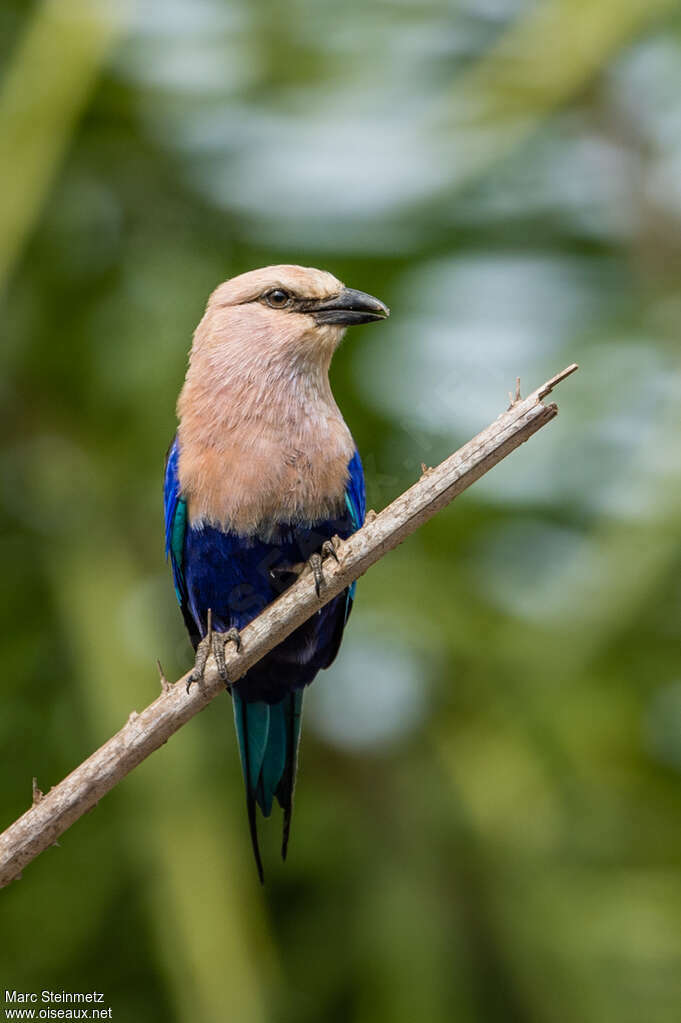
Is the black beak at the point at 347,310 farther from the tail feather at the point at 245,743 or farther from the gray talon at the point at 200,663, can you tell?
the tail feather at the point at 245,743

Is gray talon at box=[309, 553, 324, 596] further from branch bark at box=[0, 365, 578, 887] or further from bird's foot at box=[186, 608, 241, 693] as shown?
bird's foot at box=[186, 608, 241, 693]

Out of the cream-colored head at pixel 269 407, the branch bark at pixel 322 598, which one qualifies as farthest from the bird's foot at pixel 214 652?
the cream-colored head at pixel 269 407

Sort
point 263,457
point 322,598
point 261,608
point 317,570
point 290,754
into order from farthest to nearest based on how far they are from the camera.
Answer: point 261,608
point 290,754
point 263,457
point 317,570
point 322,598

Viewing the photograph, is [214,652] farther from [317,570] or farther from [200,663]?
[317,570]

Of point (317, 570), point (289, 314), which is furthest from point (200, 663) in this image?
point (289, 314)

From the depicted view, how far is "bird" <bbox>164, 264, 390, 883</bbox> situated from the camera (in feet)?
6.62

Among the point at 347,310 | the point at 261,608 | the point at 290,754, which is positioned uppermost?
the point at 347,310

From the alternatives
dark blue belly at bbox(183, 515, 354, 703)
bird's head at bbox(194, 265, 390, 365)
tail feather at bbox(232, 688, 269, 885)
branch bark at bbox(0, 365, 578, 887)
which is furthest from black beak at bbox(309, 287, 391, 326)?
tail feather at bbox(232, 688, 269, 885)

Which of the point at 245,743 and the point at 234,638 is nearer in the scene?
the point at 234,638

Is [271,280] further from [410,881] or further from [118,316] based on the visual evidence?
[410,881]

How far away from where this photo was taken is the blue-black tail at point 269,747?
2160mm

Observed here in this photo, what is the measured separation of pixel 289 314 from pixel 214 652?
0.67 metres

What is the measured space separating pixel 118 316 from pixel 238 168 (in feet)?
1.80

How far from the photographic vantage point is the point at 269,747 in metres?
2.28
